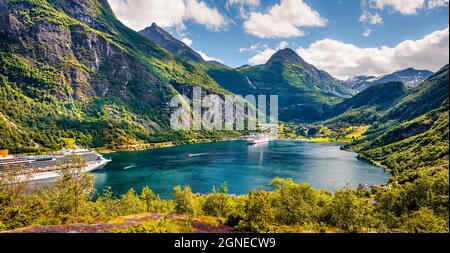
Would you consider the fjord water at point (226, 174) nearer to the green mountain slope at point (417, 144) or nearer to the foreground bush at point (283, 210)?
the green mountain slope at point (417, 144)

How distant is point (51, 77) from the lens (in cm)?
16962

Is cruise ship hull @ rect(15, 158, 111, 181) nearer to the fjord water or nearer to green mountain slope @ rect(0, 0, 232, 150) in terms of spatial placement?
the fjord water

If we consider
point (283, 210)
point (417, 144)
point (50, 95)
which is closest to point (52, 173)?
point (283, 210)

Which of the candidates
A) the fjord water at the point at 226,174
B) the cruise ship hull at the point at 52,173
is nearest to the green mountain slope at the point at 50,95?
the cruise ship hull at the point at 52,173

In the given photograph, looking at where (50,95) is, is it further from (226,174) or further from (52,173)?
(226,174)

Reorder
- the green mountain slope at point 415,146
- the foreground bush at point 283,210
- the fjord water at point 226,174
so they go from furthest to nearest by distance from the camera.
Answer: the green mountain slope at point 415,146 → the fjord water at point 226,174 → the foreground bush at point 283,210

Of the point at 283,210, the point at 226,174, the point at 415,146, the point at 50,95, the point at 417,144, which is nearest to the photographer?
the point at 283,210

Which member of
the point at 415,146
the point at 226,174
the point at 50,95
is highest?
the point at 50,95

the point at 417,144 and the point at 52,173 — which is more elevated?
the point at 417,144

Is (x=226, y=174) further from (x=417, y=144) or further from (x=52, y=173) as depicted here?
(x=417, y=144)

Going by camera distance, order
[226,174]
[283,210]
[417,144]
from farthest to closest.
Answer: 1. [417,144]
2. [226,174]
3. [283,210]

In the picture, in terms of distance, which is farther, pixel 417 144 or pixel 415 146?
pixel 417 144

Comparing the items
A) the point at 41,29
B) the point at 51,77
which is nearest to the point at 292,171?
the point at 51,77

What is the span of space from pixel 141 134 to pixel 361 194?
5498 inches
